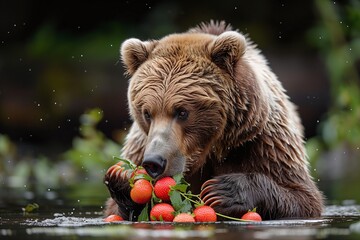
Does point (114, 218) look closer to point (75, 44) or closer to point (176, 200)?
point (176, 200)

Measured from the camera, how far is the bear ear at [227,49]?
6672 millimetres

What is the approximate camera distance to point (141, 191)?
20.6 feet

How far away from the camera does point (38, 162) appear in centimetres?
1348

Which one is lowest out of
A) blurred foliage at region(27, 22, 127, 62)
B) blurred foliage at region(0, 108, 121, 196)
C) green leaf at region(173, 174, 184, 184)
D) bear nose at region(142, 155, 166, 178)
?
green leaf at region(173, 174, 184, 184)

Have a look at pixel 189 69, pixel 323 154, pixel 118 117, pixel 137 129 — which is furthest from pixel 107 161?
pixel 189 69

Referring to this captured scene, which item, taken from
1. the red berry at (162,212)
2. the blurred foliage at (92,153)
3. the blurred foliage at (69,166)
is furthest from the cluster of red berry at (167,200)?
the blurred foliage at (92,153)

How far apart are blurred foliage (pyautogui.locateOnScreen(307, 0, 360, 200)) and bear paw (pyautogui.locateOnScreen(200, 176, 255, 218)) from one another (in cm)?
566

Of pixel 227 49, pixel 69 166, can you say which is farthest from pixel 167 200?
pixel 69 166

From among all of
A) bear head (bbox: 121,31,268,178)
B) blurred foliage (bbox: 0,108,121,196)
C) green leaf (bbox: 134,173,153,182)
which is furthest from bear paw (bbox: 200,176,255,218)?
blurred foliage (bbox: 0,108,121,196)

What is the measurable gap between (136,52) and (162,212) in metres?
1.35

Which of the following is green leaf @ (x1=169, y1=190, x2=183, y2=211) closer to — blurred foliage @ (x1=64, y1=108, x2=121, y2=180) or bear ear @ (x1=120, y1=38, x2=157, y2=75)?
bear ear @ (x1=120, y1=38, x2=157, y2=75)

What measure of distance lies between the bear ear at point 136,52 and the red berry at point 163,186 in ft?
3.87

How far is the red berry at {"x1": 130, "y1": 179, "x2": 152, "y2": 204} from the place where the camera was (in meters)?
6.28

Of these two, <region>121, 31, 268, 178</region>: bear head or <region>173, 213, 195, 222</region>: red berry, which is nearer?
<region>173, 213, 195, 222</region>: red berry
